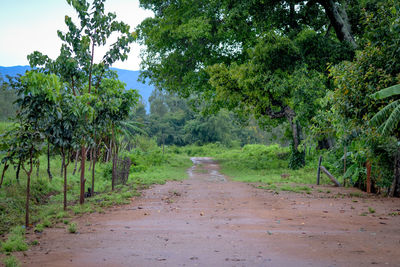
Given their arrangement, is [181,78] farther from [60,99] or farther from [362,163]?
[60,99]

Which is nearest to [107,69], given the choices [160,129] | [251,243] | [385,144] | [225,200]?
[225,200]

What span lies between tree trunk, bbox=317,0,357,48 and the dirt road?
411 inches

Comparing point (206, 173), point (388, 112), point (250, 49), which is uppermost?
point (250, 49)

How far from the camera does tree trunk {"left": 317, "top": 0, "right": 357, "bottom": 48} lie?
16.8 metres

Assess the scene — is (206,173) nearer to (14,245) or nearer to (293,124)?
(293,124)

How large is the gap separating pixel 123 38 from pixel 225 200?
5.56m

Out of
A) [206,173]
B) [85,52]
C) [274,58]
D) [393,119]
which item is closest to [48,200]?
[85,52]

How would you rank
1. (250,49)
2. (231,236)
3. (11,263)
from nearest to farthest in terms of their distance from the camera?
(11,263) → (231,236) → (250,49)

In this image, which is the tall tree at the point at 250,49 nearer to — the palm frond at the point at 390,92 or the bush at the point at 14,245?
the palm frond at the point at 390,92

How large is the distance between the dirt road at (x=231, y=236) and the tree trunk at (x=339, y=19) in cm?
1043

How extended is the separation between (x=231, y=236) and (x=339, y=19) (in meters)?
15.2

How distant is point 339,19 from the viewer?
672 inches

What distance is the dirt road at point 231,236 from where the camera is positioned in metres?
4.43

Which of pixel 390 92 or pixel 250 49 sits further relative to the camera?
pixel 250 49
